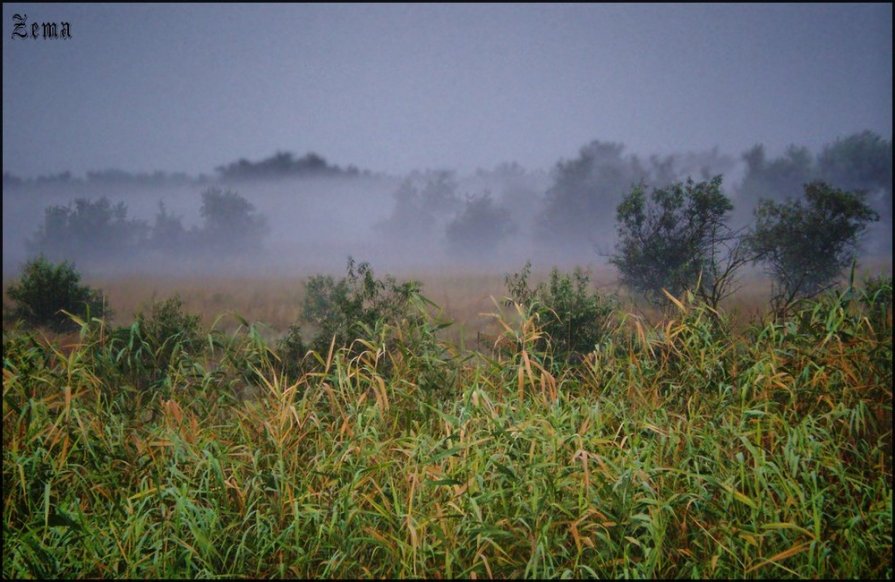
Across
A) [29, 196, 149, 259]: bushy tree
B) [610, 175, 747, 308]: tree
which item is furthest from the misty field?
[29, 196, 149, 259]: bushy tree

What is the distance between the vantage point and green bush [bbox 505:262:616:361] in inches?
217

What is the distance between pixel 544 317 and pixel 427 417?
1.60 metres

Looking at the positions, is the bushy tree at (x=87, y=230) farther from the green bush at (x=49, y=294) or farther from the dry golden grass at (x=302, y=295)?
the dry golden grass at (x=302, y=295)

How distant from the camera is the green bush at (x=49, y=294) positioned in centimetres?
639

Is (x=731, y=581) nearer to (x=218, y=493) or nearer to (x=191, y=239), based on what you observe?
(x=218, y=493)

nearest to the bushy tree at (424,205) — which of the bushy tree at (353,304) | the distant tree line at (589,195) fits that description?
the distant tree line at (589,195)

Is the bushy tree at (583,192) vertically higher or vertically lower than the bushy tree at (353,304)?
higher

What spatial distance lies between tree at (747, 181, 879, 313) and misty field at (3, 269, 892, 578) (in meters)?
0.61

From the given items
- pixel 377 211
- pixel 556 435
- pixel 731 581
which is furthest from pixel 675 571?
pixel 377 211

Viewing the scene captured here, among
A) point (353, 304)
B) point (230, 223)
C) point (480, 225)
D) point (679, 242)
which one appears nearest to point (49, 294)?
point (230, 223)

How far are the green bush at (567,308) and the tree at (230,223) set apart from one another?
4779 millimetres

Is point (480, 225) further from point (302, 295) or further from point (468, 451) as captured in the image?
point (468, 451)

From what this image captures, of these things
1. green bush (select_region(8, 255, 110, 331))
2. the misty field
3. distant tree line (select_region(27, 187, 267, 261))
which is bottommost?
the misty field

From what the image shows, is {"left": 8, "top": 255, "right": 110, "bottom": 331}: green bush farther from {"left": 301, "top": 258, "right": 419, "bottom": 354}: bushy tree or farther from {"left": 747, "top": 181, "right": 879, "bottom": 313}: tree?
{"left": 747, "top": 181, "right": 879, "bottom": 313}: tree
